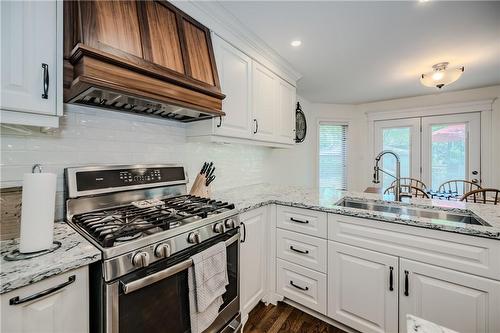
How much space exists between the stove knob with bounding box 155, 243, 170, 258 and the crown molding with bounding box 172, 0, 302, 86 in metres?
1.49

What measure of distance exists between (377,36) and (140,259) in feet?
8.20

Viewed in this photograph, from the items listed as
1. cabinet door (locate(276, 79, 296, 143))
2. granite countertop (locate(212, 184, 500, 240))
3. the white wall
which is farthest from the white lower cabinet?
the white wall

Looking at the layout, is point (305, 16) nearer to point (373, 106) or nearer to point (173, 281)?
point (173, 281)

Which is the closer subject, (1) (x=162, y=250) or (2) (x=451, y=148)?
(1) (x=162, y=250)

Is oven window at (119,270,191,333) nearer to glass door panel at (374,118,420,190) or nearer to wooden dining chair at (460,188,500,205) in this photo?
wooden dining chair at (460,188,500,205)

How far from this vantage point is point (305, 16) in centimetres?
175

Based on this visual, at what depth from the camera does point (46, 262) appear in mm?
746

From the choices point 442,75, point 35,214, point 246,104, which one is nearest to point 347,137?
point 442,75

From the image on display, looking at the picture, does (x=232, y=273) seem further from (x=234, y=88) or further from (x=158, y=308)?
(x=234, y=88)

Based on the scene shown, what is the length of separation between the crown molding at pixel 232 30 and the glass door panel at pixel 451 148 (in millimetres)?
3160

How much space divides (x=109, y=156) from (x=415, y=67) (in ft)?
11.1

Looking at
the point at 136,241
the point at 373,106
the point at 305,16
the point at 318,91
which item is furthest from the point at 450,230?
the point at 373,106

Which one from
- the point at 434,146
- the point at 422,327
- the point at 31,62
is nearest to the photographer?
the point at 422,327

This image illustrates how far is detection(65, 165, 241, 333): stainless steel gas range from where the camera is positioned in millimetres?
850
